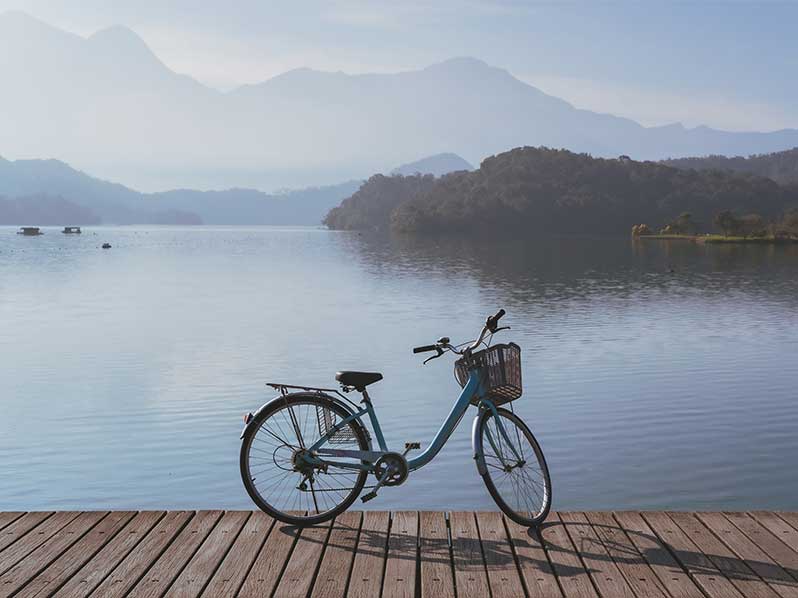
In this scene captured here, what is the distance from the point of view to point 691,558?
520cm

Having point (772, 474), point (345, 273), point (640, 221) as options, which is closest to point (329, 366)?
point (772, 474)

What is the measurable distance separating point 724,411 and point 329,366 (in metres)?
8.97

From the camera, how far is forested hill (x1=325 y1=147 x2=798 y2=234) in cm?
15038

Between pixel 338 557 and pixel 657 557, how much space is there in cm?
185

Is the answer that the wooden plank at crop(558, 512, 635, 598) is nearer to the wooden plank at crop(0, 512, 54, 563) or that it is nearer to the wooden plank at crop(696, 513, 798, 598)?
the wooden plank at crop(696, 513, 798, 598)

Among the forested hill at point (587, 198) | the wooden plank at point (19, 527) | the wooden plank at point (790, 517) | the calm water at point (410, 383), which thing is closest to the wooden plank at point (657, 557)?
the wooden plank at point (790, 517)

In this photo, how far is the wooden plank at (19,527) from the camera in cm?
551

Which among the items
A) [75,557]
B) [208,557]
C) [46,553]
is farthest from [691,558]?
[46,553]

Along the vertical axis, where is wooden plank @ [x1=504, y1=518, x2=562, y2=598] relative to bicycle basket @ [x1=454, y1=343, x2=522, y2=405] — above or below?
below

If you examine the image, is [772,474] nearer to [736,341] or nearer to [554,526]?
[554,526]

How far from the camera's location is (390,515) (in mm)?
5980

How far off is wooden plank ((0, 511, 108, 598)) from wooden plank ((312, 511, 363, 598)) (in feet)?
5.14

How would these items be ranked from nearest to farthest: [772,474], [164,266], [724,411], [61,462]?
[772,474]
[61,462]
[724,411]
[164,266]

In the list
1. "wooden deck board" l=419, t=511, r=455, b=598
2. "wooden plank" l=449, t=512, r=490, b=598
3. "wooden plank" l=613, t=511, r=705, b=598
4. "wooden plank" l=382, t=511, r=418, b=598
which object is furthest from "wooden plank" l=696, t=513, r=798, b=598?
"wooden plank" l=382, t=511, r=418, b=598
